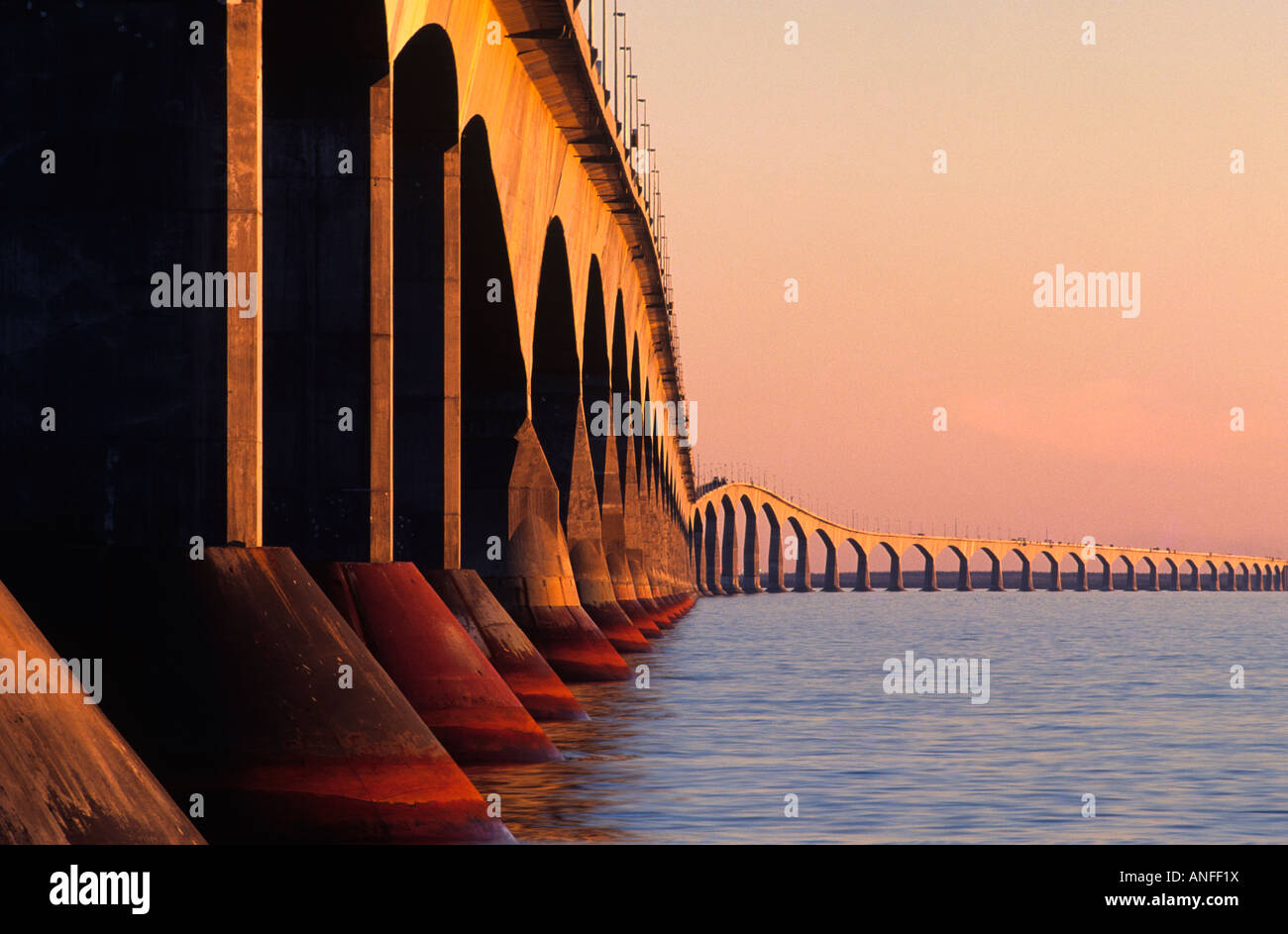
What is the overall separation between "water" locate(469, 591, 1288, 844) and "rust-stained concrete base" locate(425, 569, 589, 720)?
25.1 inches

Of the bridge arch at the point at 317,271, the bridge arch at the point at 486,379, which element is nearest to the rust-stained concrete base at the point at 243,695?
the bridge arch at the point at 317,271

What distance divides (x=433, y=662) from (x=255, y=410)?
4.64 metres

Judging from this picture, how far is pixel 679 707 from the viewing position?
85.7ft

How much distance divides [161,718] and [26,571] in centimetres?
127

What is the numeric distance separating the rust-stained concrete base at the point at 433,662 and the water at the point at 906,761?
0.40 m

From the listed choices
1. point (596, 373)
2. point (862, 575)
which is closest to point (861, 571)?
point (862, 575)

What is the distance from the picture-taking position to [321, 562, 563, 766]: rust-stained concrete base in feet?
50.8

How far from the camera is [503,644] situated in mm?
21578

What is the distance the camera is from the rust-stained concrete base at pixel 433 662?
50.8 feet

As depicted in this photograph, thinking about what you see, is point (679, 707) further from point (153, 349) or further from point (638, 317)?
point (638, 317)

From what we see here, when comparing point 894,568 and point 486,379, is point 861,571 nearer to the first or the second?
point 894,568

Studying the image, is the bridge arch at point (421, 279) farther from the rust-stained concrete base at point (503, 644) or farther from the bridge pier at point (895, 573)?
the bridge pier at point (895, 573)

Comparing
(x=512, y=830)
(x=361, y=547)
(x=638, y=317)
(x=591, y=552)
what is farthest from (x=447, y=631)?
(x=638, y=317)

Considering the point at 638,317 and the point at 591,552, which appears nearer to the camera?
the point at 591,552
